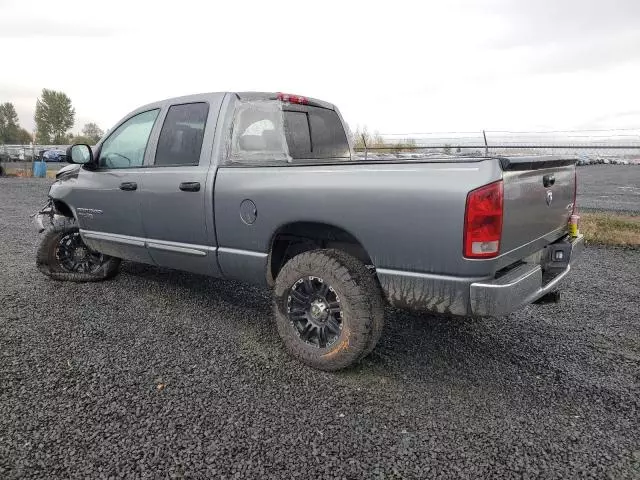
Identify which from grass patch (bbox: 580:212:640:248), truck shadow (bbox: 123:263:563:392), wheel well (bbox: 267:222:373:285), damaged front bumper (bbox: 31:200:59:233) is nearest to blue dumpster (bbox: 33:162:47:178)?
damaged front bumper (bbox: 31:200:59:233)

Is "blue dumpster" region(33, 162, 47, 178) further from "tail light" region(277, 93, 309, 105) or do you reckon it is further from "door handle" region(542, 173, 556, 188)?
"door handle" region(542, 173, 556, 188)

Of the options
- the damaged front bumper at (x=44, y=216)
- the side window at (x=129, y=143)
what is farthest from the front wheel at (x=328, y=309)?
the damaged front bumper at (x=44, y=216)

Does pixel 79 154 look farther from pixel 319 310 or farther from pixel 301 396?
pixel 301 396

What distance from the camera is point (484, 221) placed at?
2.43 metres

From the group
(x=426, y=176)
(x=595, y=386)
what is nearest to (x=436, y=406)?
(x=595, y=386)

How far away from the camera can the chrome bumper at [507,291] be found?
2.48 metres

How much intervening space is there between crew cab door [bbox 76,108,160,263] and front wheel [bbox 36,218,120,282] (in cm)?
35

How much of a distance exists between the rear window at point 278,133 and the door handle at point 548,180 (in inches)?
72.4

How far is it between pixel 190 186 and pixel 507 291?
2397 millimetres

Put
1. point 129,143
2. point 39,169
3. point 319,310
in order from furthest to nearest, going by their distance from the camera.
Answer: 1. point 39,169
2. point 129,143
3. point 319,310

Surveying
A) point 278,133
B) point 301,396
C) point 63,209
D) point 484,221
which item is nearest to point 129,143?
point 63,209

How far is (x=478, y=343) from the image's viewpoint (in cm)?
353

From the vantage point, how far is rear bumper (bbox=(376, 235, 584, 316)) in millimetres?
2496

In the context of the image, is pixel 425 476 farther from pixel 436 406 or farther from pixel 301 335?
pixel 301 335
